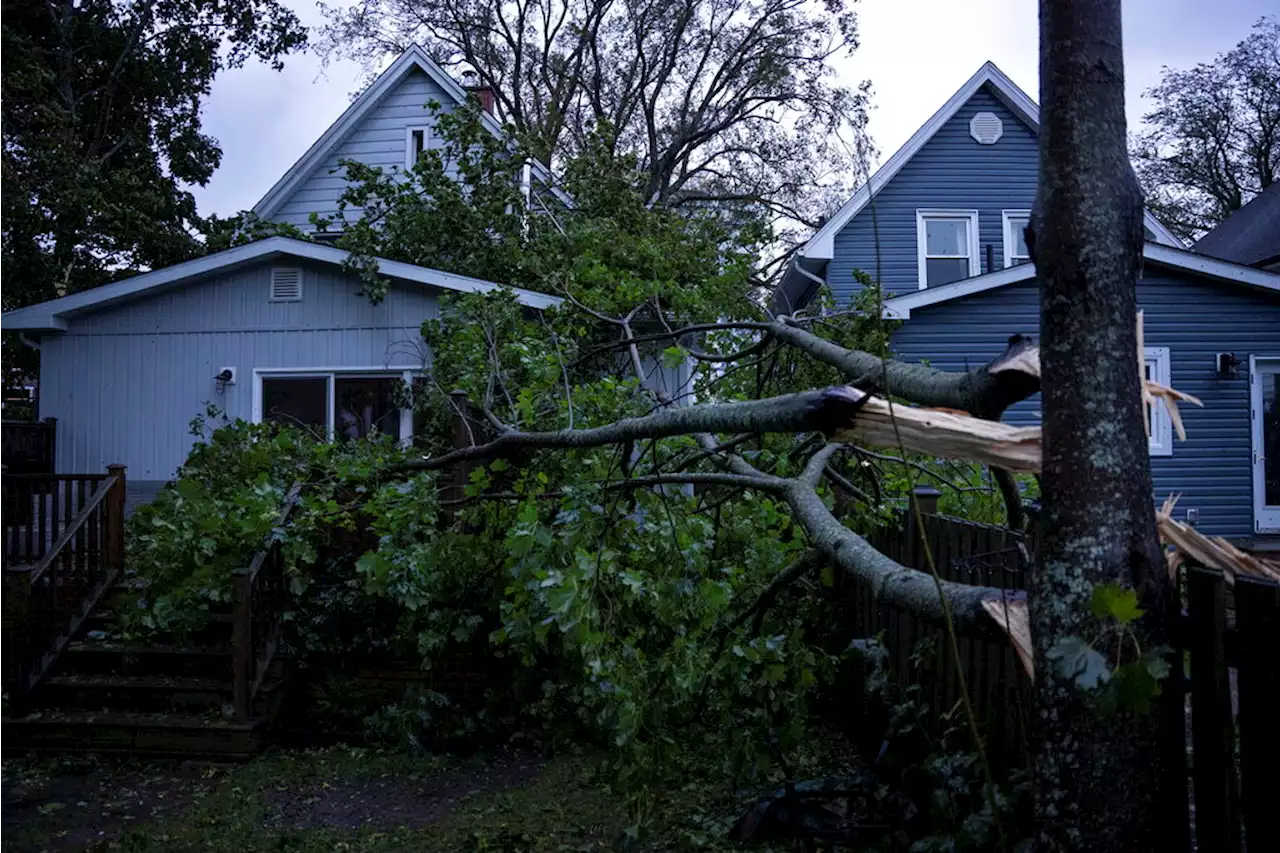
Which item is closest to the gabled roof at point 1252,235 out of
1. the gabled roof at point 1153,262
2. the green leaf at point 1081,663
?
the gabled roof at point 1153,262

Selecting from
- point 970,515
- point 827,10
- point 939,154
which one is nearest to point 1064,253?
point 970,515

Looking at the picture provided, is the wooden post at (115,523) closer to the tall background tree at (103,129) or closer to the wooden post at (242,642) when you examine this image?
the wooden post at (242,642)

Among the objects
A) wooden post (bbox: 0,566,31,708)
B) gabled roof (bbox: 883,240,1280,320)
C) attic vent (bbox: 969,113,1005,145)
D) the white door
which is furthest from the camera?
attic vent (bbox: 969,113,1005,145)

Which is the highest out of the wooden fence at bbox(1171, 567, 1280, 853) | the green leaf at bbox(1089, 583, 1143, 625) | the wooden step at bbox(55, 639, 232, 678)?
the green leaf at bbox(1089, 583, 1143, 625)

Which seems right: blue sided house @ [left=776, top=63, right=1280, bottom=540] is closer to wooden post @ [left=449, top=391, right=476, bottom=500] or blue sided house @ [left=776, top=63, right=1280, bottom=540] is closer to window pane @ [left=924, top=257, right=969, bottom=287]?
window pane @ [left=924, top=257, right=969, bottom=287]

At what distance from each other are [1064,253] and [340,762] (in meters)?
5.56

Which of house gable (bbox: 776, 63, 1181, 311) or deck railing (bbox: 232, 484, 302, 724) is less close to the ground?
house gable (bbox: 776, 63, 1181, 311)

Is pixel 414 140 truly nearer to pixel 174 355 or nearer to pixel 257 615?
pixel 174 355

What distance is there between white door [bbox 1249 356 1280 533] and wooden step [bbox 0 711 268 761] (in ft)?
43.1

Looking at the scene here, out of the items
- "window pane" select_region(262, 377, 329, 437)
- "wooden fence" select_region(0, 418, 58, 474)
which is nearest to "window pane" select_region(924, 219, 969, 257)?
"window pane" select_region(262, 377, 329, 437)

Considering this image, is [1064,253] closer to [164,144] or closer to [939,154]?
[939,154]

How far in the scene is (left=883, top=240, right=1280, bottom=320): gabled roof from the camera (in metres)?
13.9

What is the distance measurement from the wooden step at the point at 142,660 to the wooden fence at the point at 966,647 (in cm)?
439

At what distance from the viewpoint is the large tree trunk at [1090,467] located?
1955mm
